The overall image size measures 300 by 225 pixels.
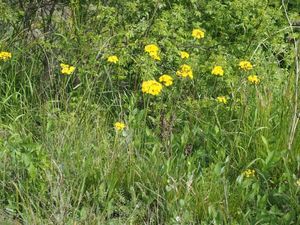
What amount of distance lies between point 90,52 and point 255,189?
1.59m

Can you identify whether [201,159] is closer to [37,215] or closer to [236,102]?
[236,102]

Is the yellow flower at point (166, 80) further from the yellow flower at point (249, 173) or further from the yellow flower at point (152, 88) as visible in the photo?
the yellow flower at point (249, 173)

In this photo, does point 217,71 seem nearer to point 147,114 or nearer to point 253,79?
point 253,79

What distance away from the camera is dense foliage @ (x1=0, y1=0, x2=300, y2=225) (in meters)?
3.51

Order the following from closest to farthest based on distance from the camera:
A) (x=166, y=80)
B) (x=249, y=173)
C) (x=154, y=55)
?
(x=249, y=173) → (x=166, y=80) → (x=154, y=55)

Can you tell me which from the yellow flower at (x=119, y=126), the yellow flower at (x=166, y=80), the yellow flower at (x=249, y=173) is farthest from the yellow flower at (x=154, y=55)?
the yellow flower at (x=249, y=173)

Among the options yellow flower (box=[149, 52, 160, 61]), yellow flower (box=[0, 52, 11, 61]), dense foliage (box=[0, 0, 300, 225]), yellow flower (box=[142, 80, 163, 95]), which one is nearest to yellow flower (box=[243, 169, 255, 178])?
dense foliage (box=[0, 0, 300, 225])

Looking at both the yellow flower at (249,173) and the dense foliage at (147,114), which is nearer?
the dense foliage at (147,114)

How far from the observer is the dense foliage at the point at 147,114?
3.51 meters

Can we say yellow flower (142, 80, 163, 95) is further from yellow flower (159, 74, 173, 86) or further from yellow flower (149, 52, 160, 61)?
yellow flower (149, 52, 160, 61)

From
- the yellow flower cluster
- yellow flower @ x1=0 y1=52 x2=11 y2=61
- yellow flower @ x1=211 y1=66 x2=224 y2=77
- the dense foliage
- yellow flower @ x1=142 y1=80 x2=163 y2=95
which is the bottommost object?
the dense foliage

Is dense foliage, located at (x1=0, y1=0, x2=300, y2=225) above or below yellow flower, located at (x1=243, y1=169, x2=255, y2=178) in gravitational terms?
above

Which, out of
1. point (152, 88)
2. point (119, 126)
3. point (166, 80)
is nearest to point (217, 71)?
point (166, 80)

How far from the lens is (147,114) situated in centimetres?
446
